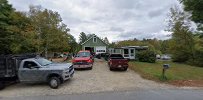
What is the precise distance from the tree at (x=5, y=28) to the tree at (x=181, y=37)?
3021cm

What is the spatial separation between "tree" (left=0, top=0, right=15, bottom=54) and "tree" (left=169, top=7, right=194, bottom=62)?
3021 cm

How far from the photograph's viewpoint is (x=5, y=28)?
887 inches

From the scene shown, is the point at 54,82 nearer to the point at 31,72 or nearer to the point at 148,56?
the point at 31,72

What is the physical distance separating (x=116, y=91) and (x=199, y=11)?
2114 centimetres

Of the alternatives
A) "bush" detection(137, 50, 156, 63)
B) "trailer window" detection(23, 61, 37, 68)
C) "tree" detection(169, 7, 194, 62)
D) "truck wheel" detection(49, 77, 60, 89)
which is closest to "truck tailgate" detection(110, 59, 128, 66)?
"truck wheel" detection(49, 77, 60, 89)

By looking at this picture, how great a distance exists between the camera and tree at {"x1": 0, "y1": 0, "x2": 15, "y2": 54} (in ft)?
74.1

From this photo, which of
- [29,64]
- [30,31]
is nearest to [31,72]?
[29,64]

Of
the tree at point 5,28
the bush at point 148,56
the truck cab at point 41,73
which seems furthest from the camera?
the bush at point 148,56

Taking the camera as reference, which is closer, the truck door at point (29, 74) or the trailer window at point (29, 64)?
the truck door at point (29, 74)

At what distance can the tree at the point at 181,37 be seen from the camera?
4025cm

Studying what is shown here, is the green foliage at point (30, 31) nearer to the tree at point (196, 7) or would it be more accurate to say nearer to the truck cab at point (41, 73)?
the truck cab at point (41, 73)

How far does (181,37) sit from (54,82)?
34.0 meters

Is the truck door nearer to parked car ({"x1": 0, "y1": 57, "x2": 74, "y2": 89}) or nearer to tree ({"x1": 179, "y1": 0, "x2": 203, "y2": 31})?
parked car ({"x1": 0, "y1": 57, "x2": 74, "y2": 89})

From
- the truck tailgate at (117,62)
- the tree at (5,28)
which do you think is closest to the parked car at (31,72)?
the truck tailgate at (117,62)
